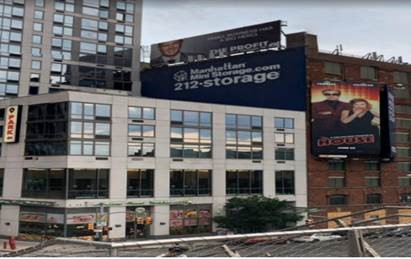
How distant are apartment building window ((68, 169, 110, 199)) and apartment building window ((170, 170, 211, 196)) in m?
6.44

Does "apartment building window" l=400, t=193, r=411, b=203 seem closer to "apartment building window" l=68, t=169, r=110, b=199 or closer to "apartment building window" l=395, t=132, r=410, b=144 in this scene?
"apartment building window" l=395, t=132, r=410, b=144

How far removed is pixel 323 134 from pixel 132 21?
41.4 meters

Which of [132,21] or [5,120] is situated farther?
[132,21]

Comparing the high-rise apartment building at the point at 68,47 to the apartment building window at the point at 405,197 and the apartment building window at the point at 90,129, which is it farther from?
the apartment building window at the point at 405,197

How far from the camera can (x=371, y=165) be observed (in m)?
60.1

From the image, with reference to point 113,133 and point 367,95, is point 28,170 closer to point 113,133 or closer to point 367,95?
point 113,133

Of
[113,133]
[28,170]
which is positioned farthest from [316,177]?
[28,170]

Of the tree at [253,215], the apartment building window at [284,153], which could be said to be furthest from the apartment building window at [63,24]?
the tree at [253,215]

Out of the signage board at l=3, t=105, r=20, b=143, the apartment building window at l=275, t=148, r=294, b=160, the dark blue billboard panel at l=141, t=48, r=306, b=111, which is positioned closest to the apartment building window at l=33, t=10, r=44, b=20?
the dark blue billboard panel at l=141, t=48, r=306, b=111

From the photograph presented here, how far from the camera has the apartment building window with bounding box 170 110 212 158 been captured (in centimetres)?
4969

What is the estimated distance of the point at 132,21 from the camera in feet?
281

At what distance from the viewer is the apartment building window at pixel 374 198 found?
5926 cm

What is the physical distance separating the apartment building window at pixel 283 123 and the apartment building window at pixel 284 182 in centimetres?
455

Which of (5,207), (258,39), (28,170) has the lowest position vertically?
(5,207)
